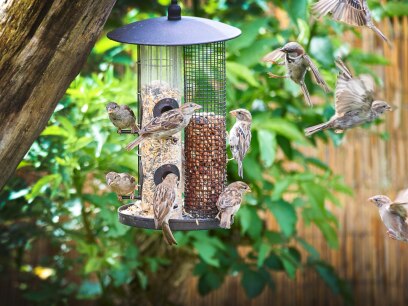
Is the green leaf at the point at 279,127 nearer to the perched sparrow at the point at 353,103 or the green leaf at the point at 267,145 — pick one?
the green leaf at the point at 267,145

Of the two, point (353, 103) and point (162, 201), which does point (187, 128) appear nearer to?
point (162, 201)

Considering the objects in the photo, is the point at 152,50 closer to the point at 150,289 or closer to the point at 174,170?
the point at 174,170

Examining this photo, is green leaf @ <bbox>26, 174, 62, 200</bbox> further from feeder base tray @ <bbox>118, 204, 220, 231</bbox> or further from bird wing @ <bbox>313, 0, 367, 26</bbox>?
bird wing @ <bbox>313, 0, 367, 26</bbox>

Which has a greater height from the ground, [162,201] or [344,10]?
[344,10]

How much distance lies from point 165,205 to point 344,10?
125cm

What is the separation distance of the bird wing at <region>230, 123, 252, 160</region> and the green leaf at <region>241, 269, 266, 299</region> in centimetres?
228

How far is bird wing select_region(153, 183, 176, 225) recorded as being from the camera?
12.7ft

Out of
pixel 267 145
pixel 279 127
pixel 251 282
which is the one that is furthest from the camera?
pixel 251 282

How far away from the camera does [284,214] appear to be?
580cm

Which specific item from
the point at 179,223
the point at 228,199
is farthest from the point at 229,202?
the point at 179,223

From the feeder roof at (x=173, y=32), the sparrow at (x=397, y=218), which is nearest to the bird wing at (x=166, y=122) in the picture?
the feeder roof at (x=173, y=32)

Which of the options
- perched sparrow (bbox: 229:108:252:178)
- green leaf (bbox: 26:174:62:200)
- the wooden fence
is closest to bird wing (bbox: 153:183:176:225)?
perched sparrow (bbox: 229:108:252:178)

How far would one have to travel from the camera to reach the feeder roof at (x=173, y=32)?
12.3ft

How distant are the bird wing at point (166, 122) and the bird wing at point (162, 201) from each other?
292 mm
